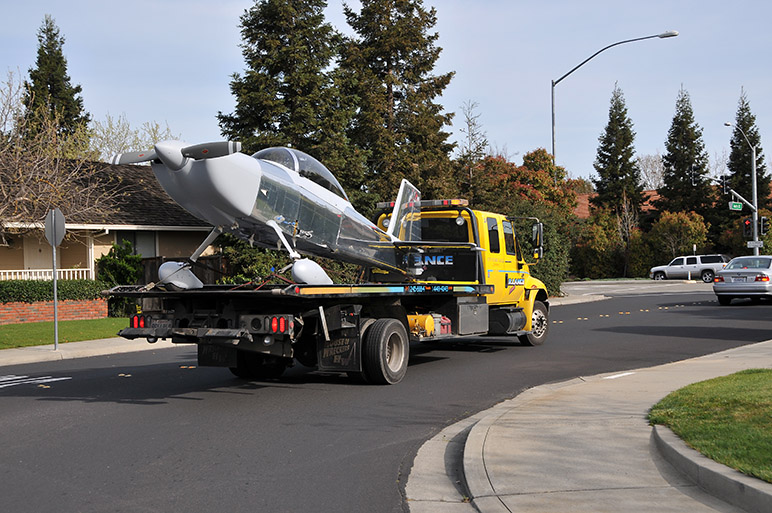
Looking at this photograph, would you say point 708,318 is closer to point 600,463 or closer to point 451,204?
point 451,204

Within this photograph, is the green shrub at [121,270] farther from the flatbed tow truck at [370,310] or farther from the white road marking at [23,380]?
the flatbed tow truck at [370,310]

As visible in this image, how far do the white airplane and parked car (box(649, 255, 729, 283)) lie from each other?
143ft

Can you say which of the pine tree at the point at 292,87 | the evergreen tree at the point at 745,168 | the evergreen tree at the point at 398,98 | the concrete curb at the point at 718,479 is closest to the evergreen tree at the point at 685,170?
the evergreen tree at the point at 745,168

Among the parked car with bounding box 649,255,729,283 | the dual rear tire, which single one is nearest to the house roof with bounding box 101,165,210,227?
the dual rear tire

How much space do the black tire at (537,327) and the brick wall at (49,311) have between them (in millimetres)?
14049

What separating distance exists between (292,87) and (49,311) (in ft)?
34.2

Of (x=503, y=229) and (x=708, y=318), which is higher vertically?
(x=503, y=229)

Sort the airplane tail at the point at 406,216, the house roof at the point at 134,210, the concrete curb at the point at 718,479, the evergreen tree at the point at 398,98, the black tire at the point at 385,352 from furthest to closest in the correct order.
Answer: the evergreen tree at the point at 398,98 → the house roof at the point at 134,210 → the airplane tail at the point at 406,216 → the black tire at the point at 385,352 → the concrete curb at the point at 718,479

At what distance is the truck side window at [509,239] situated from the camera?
47.5 ft

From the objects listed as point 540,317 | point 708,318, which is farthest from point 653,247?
point 540,317

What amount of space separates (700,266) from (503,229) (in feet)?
134

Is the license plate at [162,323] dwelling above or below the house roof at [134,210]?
below

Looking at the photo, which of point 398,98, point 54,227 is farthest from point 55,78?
point 54,227

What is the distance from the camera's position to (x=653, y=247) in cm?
5869
